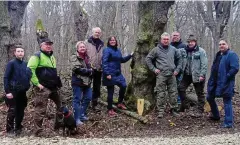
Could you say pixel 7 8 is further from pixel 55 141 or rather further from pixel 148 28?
pixel 55 141

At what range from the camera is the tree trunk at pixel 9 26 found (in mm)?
11648

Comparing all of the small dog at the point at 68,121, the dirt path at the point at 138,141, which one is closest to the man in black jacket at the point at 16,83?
the dirt path at the point at 138,141

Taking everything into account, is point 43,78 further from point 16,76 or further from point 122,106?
point 122,106

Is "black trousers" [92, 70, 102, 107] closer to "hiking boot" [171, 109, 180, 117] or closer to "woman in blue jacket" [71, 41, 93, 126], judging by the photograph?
"woman in blue jacket" [71, 41, 93, 126]

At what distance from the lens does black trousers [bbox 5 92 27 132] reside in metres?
7.87

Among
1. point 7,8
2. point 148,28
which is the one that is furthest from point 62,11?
point 148,28

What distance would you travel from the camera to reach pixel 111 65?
897cm

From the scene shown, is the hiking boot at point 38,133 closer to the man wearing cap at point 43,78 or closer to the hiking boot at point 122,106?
the man wearing cap at point 43,78

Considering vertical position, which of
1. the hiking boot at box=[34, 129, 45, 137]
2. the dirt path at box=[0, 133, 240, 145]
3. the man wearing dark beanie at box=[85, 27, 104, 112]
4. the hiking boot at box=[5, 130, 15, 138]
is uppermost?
the man wearing dark beanie at box=[85, 27, 104, 112]

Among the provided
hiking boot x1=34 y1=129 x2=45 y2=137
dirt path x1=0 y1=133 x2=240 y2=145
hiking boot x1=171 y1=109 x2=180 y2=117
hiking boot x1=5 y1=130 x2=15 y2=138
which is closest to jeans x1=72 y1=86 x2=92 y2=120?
hiking boot x1=34 y1=129 x2=45 y2=137

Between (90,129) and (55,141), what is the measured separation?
1808 millimetres

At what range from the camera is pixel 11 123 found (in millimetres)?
8133

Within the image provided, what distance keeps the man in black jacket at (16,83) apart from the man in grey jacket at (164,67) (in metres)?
3.17

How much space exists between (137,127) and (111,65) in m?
1.75
